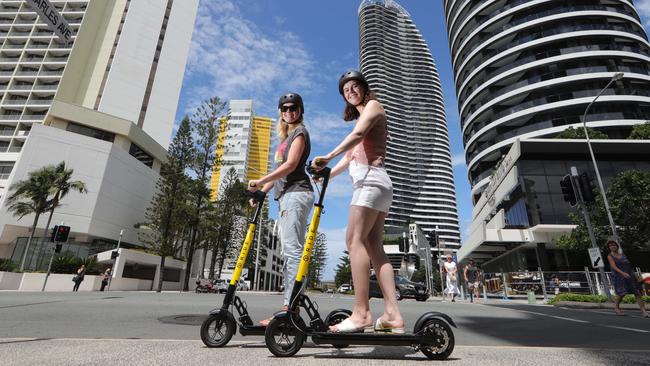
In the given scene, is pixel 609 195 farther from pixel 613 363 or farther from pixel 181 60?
pixel 181 60

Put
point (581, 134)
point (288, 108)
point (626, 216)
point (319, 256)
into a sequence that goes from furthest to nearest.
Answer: point (319, 256) < point (581, 134) < point (626, 216) < point (288, 108)

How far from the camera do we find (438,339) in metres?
2.35

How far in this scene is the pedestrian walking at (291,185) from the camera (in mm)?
3227

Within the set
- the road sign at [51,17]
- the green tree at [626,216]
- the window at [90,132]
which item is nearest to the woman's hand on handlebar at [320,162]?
the road sign at [51,17]

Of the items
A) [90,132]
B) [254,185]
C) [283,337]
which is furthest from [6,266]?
[283,337]

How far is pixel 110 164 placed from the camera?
38.5m

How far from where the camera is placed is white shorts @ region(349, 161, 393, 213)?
275 centimetres

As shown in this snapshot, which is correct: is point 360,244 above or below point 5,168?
below

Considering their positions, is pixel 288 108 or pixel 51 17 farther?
pixel 51 17

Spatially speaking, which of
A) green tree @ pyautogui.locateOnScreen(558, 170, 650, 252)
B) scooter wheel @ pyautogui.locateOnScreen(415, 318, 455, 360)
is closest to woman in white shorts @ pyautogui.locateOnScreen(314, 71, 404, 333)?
scooter wheel @ pyautogui.locateOnScreen(415, 318, 455, 360)

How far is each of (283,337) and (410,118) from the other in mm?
148545

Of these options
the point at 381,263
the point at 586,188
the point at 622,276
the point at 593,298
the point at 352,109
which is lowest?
the point at 593,298

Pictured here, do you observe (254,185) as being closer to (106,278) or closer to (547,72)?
(106,278)

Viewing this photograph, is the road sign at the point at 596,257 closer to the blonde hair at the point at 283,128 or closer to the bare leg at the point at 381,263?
the bare leg at the point at 381,263
